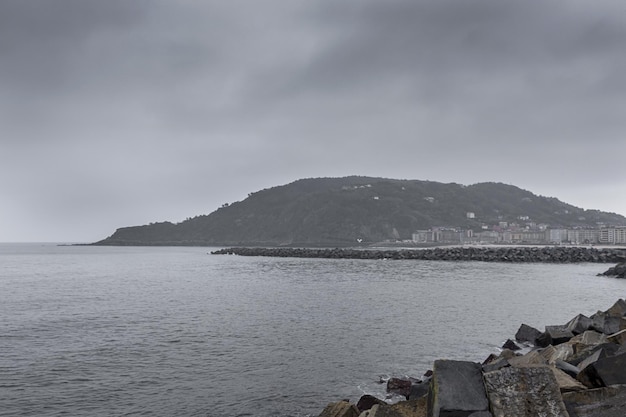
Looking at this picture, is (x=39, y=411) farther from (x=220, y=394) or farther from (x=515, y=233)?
(x=515, y=233)

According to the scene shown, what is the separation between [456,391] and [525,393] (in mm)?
842

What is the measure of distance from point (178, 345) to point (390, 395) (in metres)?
7.44

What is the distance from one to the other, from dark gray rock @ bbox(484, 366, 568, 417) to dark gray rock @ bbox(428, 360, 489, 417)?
0.23 m

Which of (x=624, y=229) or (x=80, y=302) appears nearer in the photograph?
(x=80, y=302)

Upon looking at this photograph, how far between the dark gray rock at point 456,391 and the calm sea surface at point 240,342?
381cm

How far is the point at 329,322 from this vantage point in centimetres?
1917

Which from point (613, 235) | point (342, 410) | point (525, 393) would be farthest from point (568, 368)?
point (613, 235)

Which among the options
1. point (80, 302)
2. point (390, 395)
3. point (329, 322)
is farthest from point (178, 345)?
point (80, 302)

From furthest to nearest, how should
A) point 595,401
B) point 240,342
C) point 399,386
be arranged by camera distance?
point 240,342 < point 399,386 < point 595,401

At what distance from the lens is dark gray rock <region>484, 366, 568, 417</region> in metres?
5.61

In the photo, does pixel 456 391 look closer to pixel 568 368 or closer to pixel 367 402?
pixel 367 402

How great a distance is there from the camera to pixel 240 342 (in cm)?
1555

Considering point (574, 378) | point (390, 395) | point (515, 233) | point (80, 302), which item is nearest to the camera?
point (574, 378)

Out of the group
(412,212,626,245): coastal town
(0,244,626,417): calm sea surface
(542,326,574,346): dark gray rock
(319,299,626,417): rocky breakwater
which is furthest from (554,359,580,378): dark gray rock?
(412,212,626,245): coastal town
